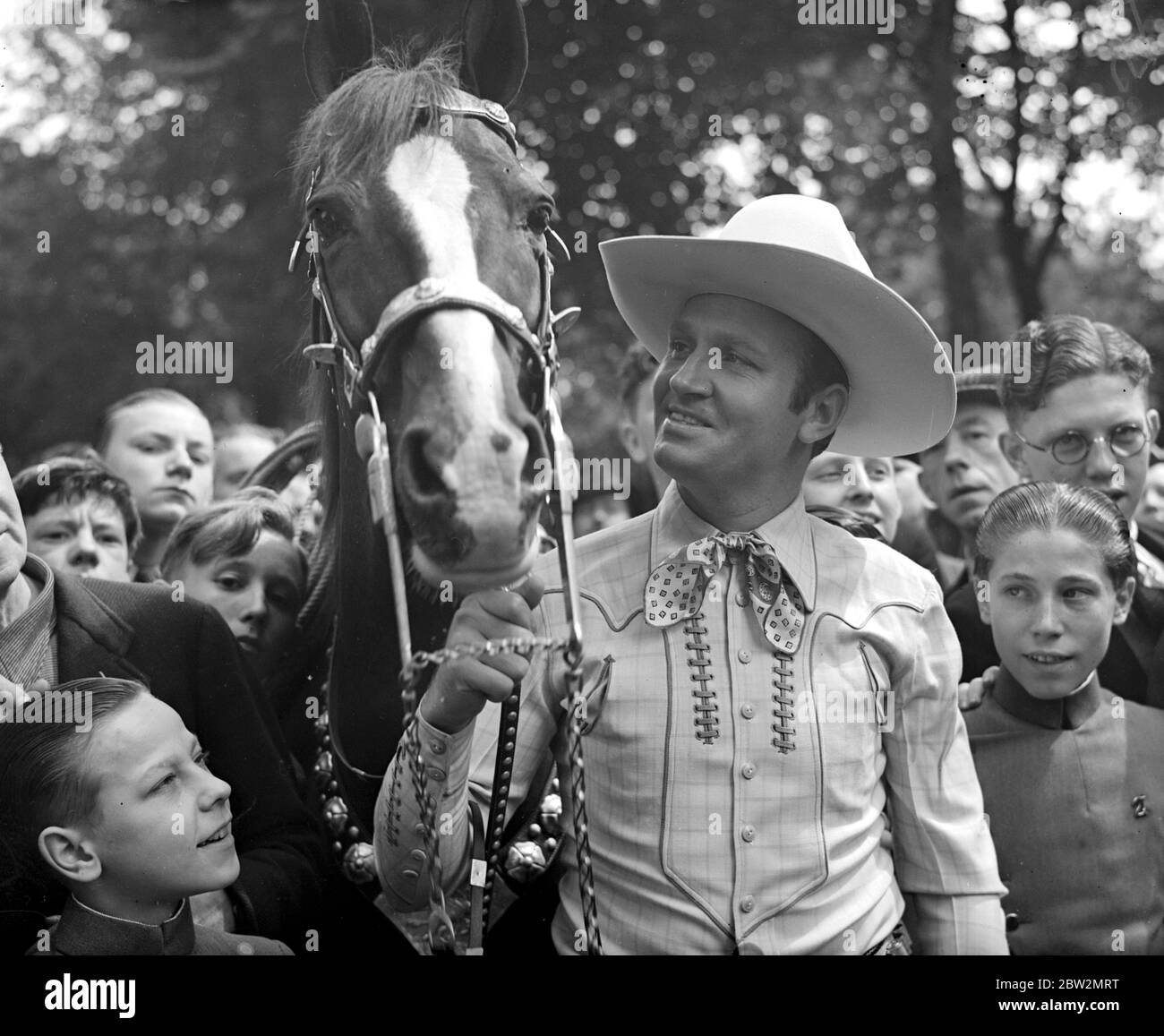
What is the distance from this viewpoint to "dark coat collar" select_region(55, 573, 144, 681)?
2.98m

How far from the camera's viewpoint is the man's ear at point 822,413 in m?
2.94

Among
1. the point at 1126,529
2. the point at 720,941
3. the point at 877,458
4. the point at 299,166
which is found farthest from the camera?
the point at 877,458

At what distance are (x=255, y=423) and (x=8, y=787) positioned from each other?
94 cm

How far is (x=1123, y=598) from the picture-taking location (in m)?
3.26

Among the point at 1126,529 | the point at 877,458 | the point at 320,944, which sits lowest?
the point at 320,944

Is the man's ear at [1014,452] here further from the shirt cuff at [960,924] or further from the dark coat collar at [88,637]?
the dark coat collar at [88,637]

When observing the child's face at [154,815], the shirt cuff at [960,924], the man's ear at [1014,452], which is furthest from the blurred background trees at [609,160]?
the shirt cuff at [960,924]

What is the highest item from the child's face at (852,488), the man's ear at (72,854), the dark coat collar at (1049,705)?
the child's face at (852,488)

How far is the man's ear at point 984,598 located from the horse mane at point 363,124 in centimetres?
152

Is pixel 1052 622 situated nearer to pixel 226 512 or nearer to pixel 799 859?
pixel 799 859

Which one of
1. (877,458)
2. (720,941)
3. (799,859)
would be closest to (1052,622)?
(877,458)

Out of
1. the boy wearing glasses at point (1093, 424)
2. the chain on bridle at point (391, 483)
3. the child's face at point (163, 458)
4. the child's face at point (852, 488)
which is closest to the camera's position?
the chain on bridle at point (391, 483)

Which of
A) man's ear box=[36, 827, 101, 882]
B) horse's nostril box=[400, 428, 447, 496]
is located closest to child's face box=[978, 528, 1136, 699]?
horse's nostril box=[400, 428, 447, 496]

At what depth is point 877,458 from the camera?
3553 millimetres
